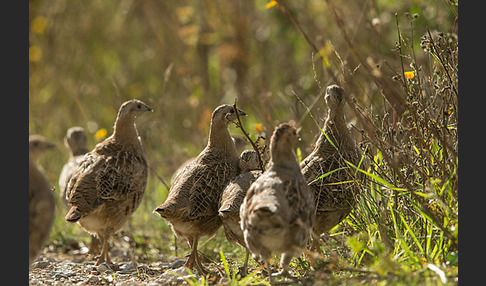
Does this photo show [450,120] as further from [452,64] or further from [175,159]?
[175,159]

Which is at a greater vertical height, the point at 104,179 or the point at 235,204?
the point at 104,179

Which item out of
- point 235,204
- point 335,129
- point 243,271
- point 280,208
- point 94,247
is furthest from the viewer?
point 94,247

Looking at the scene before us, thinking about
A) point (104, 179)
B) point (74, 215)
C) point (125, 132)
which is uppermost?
point (125, 132)

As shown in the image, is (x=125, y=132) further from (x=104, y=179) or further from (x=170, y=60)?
(x=170, y=60)

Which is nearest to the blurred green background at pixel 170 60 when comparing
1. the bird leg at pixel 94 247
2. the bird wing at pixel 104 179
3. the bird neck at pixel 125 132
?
the bird leg at pixel 94 247

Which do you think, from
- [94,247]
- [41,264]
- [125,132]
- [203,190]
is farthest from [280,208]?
[94,247]

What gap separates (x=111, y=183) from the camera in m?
6.76

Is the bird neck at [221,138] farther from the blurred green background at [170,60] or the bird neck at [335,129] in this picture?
the blurred green background at [170,60]

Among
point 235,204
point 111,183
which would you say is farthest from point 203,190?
point 111,183

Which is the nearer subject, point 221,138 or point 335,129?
point 335,129

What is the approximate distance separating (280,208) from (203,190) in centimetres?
161

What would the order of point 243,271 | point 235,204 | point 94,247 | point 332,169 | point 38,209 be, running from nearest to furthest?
point 38,209
point 235,204
point 243,271
point 332,169
point 94,247

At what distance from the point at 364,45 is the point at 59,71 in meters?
6.93

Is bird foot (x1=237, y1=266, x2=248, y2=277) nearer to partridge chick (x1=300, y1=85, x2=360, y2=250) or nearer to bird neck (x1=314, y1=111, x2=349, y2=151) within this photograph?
partridge chick (x1=300, y1=85, x2=360, y2=250)
